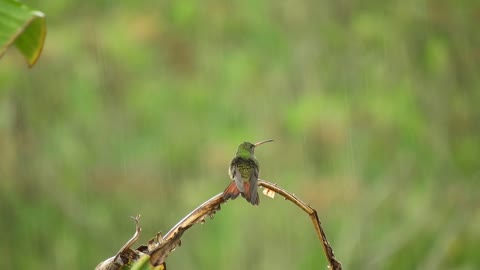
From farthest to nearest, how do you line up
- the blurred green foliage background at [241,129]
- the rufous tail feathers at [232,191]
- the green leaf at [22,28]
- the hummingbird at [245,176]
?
the blurred green foliage background at [241,129] < the hummingbird at [245,176] < the rufous tail feathers at [232,191] < the green leaf at [22,28]

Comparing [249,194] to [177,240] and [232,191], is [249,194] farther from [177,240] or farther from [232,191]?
[177,240]

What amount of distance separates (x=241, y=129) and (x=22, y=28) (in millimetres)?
5286

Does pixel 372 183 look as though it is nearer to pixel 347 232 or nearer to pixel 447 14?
pixel 347 232

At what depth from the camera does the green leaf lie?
0.56m

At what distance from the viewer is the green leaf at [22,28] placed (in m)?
0.56

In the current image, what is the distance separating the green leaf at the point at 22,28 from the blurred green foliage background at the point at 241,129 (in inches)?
191

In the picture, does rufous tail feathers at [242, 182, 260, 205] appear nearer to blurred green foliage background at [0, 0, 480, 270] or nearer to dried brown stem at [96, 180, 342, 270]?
dried brown stem at [96, 180, 342, 270]

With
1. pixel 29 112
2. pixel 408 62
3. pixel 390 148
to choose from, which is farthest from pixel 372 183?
pixel 29 112

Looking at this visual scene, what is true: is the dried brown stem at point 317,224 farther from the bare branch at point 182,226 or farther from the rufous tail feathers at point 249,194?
the rufous tail feathers at point 249,194

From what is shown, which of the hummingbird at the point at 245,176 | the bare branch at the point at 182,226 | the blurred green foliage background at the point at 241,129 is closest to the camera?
the bare branch at the point at 182,226

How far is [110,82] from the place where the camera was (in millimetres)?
6012

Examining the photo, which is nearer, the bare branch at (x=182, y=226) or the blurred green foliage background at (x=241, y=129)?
the bare branch at (x=182, y=226)

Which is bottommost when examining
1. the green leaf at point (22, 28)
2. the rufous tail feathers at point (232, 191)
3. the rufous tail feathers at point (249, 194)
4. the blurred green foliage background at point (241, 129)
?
the blurred green foliage background at point (241, 129)

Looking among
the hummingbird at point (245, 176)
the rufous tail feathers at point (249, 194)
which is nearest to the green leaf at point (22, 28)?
the hummingbird at point (245, 176)
